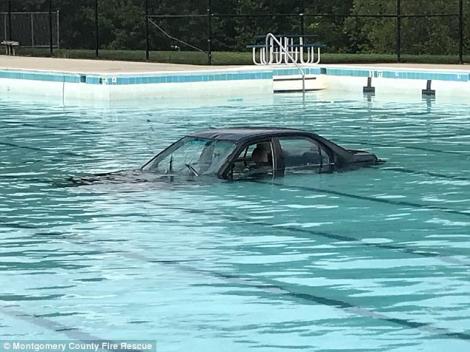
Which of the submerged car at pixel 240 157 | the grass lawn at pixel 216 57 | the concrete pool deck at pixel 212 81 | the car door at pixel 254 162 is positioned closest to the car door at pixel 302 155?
the submerged car at pixel 240 157

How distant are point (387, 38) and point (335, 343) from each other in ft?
130

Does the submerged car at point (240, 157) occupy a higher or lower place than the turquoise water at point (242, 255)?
higher

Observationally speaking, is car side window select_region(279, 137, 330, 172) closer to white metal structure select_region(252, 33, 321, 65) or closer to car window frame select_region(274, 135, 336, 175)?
car window frame select_region(274, 135, 336, 175)

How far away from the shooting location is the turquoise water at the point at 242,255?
8.52 metres

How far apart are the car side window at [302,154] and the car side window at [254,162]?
21 centimetres

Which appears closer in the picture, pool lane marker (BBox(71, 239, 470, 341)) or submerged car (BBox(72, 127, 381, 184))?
pool lane marker (BBox(71, 239, 470, 341))

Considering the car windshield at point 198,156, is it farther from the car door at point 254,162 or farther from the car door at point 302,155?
the car door at point 302,155

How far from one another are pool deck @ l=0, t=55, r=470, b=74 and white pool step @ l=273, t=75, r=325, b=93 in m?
0.60

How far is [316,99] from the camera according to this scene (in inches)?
A: 1157

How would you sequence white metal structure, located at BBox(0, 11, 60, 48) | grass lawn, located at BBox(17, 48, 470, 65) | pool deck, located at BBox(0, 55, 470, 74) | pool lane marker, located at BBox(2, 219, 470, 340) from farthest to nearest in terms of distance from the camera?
white metal structure, located at BBox(0, 11, 60, 48)
grass lawn, located at BBox(17, 48, 470, 65)
pool deck, located at BBox(0, 55, 470, 74)
pool lane marker, located at BBox(2, 219, 470, 340)

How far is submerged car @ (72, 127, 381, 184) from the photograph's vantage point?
15141 millimetres

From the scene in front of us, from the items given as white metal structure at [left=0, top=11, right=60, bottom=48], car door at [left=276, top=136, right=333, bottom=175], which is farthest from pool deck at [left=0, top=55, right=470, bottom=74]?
car door at [left=276, top=136, right=333, bottom=175]

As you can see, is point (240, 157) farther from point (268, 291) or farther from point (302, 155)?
point (268, 291)

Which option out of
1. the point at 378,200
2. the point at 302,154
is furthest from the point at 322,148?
the point at 378,200
